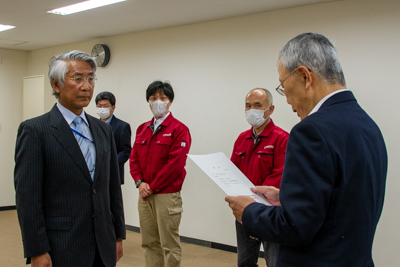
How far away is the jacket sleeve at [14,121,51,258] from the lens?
175 cm

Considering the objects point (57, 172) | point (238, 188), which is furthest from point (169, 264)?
point (238, 188)

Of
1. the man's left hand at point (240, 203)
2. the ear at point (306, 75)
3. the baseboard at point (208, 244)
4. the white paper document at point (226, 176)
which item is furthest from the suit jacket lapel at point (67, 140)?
the baseboard at point (208, 244)

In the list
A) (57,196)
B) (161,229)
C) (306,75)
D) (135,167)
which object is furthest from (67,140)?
(135,167)

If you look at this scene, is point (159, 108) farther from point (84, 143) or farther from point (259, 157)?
point (84, 143)

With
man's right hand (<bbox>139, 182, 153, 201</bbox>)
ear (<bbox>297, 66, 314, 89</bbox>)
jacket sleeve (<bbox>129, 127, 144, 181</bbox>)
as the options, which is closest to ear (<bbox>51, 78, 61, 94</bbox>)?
ear (<bbox>297, 66, 314, 89</bbox>)

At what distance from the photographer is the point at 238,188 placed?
1.52 m

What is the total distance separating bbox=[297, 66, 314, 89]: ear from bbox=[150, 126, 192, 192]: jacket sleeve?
2260mm

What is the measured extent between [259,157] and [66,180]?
147 cm

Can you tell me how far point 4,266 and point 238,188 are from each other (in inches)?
147

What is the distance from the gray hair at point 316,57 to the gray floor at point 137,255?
11.2 ft

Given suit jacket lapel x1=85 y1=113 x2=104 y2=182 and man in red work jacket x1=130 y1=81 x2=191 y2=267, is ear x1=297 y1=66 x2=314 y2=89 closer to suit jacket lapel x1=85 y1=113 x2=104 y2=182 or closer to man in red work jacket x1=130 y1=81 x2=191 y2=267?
suit jacket lapel x1=85 y1=113 x2=104 y2=182

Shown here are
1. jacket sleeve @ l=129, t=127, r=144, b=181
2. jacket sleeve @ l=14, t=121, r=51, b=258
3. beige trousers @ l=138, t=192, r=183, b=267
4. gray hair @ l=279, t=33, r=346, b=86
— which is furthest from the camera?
jacket sleeve @ l=129, t=127, r=144, b=181

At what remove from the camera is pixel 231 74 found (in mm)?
4836

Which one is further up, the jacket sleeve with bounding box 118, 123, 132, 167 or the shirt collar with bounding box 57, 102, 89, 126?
the shirt collar with bounding box 57, 102, 89, 126
